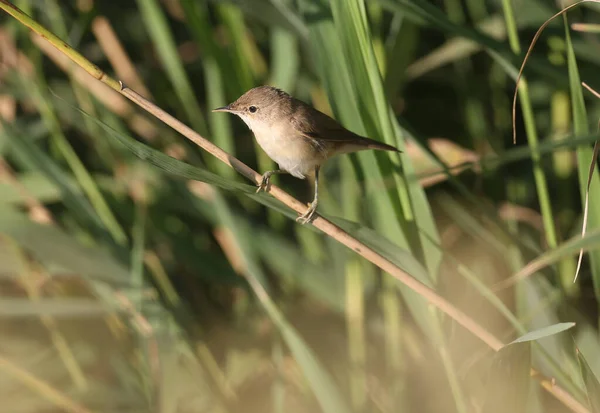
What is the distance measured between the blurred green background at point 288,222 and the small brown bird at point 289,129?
0.41 feet

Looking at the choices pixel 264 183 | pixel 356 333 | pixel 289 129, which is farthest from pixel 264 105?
pixel 356 333

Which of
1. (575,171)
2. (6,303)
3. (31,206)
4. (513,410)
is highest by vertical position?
(31,206)

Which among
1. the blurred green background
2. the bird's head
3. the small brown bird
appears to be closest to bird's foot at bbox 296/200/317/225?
the blurred green background

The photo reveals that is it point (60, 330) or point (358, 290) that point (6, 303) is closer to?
point (60, 330)

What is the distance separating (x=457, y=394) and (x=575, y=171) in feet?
3.15

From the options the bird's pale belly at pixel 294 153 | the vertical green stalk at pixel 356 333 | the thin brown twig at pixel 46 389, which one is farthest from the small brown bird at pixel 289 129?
the thin brown twig at pixel 46 389

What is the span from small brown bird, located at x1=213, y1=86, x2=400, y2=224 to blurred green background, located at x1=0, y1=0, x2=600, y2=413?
12cm

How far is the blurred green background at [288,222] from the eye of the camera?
4.71ft

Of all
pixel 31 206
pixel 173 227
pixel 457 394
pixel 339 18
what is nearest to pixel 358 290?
pixel 457 394

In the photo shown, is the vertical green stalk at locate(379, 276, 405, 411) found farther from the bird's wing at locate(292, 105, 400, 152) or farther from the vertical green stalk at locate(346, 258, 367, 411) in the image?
the bird's wing at locate(292, 105, 400, 152)

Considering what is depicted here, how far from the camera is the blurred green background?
1.43 m

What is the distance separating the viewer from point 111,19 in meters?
2.39

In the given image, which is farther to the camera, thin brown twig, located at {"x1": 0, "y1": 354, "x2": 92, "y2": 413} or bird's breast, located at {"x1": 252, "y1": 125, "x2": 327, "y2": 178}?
Answer: thin brown twig, located at {"x1": 0, "y1": 354, "x2": 92, "y2": 413}

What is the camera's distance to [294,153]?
1.61 metres
